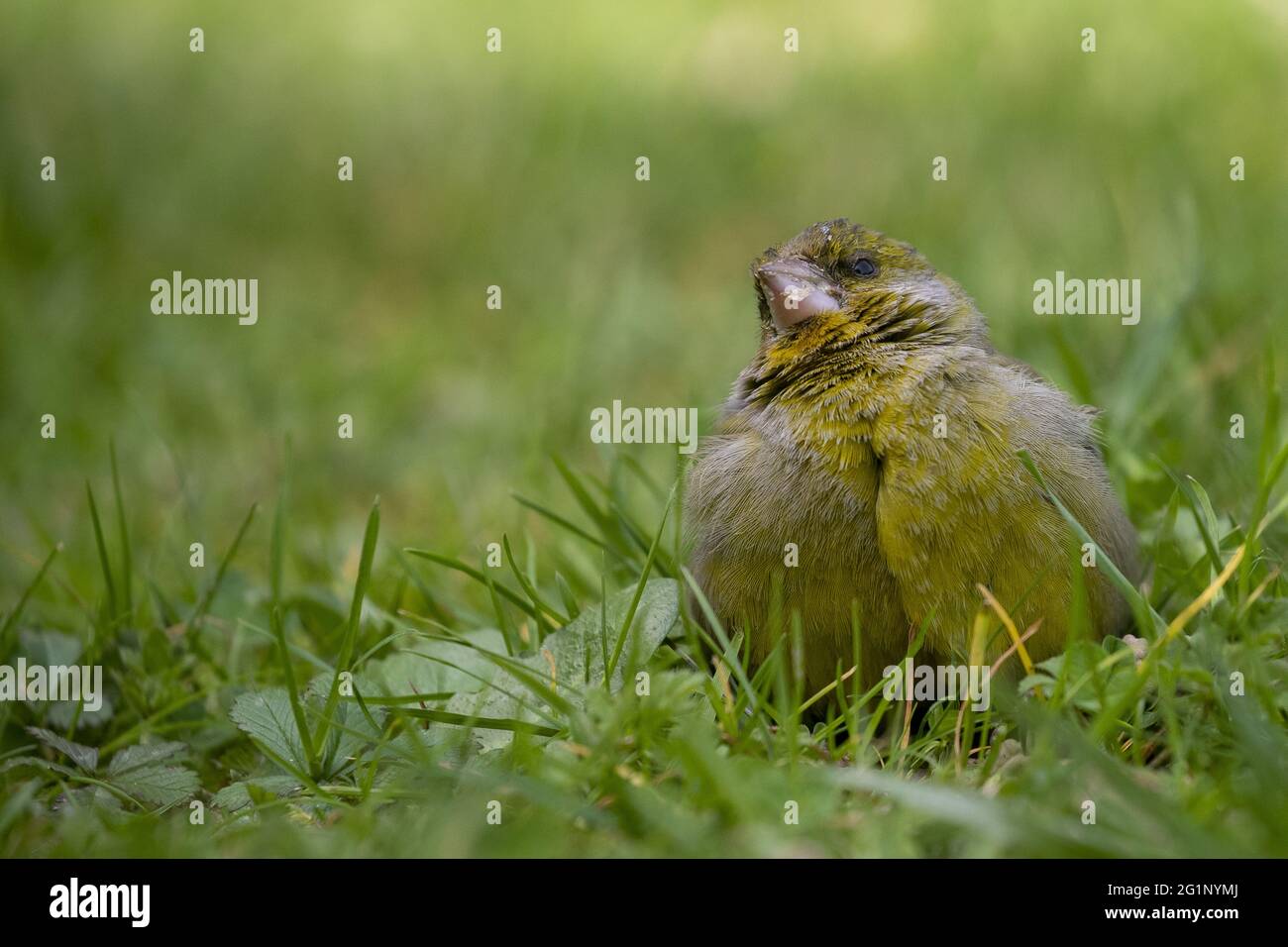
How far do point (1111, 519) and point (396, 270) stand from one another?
16.9 feet

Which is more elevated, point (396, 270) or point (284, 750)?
point (396, 270)

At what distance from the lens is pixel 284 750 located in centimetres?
309

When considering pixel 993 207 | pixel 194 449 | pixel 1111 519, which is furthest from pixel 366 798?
pixel 993 207

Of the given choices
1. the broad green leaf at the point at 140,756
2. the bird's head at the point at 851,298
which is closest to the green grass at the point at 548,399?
the broad green leaf at the point at 140,756

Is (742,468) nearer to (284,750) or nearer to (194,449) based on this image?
(284,750)

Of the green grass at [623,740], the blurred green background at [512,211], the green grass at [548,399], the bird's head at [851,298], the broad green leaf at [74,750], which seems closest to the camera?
the green grass at [623,740]

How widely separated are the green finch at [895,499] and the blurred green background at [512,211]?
143 centimetres

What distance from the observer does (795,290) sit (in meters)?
3.74

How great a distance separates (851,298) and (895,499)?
742mm

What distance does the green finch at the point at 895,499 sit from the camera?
3184mm

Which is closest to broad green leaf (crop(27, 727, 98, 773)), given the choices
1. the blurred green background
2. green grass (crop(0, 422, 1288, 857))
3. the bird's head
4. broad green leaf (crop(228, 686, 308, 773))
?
green grass (crop(0, 422, 1288, 857))

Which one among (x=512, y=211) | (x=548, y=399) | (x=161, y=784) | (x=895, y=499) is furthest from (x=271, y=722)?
(x=512, y=211)

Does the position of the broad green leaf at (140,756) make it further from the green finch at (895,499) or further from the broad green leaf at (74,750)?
the green finch at (895,499)

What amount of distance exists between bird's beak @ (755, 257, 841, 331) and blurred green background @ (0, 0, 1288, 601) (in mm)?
1341
